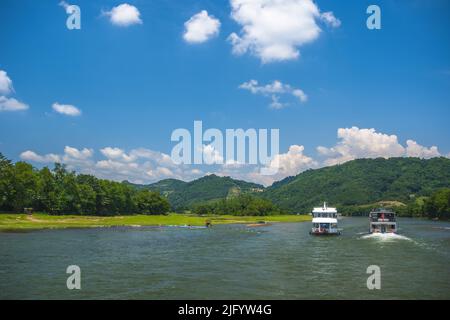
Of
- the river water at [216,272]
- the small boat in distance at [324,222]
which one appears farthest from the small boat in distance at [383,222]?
the river water at [216,272]

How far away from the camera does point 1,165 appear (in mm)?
185750

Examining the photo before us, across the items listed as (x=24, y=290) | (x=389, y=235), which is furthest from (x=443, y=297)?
(x=389, y=235)

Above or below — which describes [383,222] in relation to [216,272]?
above

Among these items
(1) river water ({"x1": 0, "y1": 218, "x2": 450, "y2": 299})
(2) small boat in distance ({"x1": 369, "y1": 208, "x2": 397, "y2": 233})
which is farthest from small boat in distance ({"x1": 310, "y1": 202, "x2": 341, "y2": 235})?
(1) river water ({"x1": 0, "y1": 218, "x2": 450, "y2": 299})

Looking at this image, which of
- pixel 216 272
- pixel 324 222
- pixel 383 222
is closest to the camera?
pixel 216 272

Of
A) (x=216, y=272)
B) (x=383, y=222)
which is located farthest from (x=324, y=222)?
(x=216, y=272)

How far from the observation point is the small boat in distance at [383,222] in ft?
414

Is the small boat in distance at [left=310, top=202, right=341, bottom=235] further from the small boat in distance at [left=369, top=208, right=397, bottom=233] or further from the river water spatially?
the river water

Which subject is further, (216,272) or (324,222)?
(324,222)

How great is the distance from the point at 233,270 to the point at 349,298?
19.1 m

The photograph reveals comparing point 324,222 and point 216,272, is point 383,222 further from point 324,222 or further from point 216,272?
point 216,272

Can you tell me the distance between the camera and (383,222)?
126312 millimetres

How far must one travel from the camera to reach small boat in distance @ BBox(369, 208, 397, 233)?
126m

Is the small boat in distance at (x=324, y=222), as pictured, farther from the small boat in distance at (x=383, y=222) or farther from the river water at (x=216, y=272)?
the river water at (x=216, y=272)
